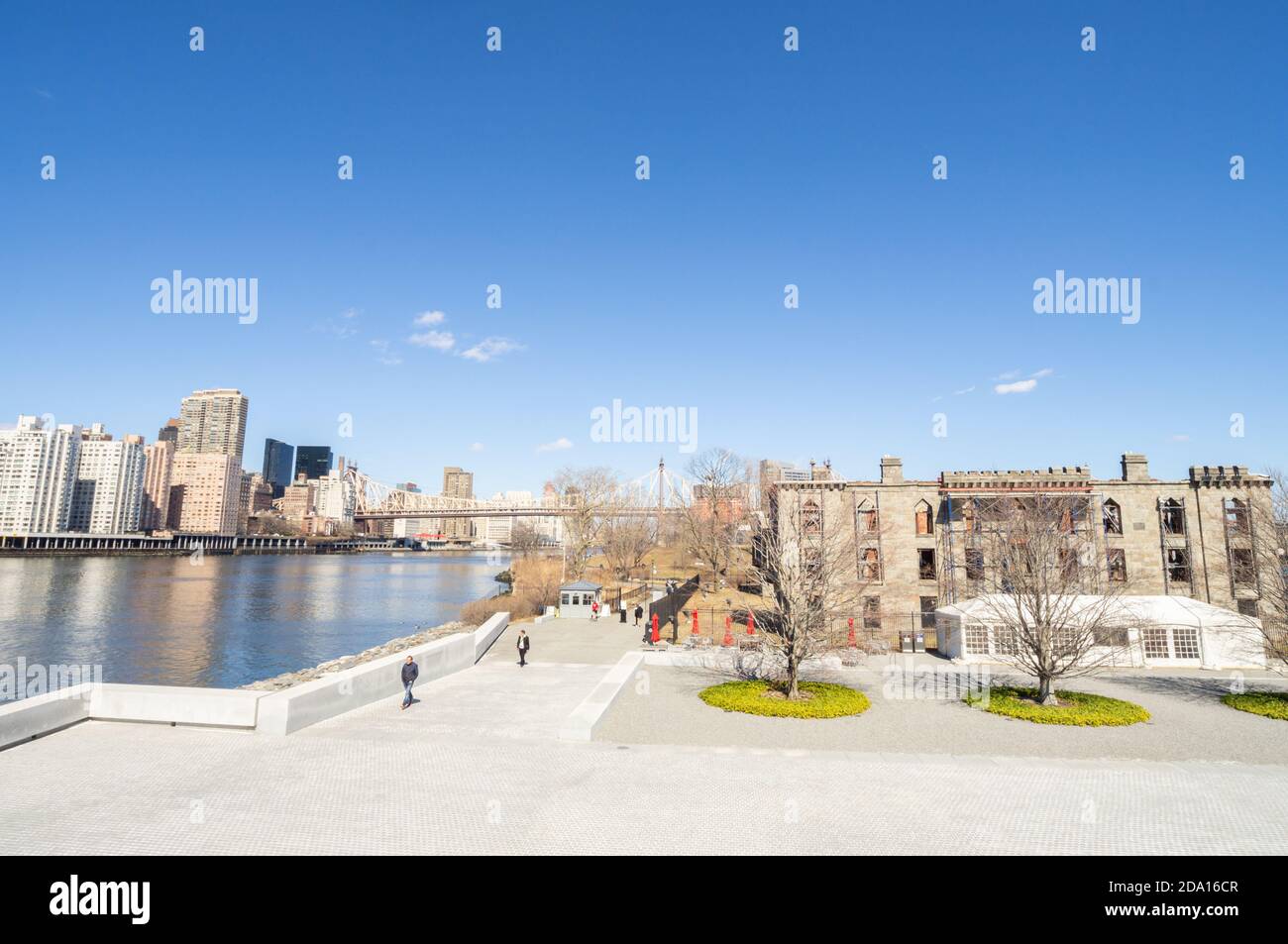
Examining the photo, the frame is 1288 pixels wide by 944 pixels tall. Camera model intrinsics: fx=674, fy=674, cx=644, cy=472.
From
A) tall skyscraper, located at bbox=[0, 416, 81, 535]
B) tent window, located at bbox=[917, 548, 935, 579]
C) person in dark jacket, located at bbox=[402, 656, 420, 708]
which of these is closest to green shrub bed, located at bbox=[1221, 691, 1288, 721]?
tent window, located at bbox=[917, 548, 935, 579]

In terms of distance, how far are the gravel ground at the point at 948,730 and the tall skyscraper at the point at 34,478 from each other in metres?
222

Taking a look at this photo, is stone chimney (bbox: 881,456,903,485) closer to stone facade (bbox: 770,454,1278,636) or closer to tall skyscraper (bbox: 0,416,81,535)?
stone facade (bbox: 770,454,1278,636)

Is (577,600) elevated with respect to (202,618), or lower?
elevated

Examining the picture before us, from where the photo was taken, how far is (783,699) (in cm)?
1911

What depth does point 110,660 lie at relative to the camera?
1428 inches

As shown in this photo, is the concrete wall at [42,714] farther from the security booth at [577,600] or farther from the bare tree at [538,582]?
the bare tree at [538,582]

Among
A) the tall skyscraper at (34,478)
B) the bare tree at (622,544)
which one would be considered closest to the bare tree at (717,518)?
the bare tree at (622,544)

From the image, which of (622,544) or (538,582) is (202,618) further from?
(622,544)

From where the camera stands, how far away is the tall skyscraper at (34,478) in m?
A: 177

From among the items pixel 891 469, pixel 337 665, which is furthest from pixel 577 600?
pixel 891 469

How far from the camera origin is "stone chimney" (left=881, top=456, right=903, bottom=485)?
3947 cm

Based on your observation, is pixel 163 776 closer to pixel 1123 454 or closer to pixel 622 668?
pixel 622 668

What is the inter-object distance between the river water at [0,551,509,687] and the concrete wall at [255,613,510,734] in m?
15.6

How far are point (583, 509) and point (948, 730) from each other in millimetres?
52208
